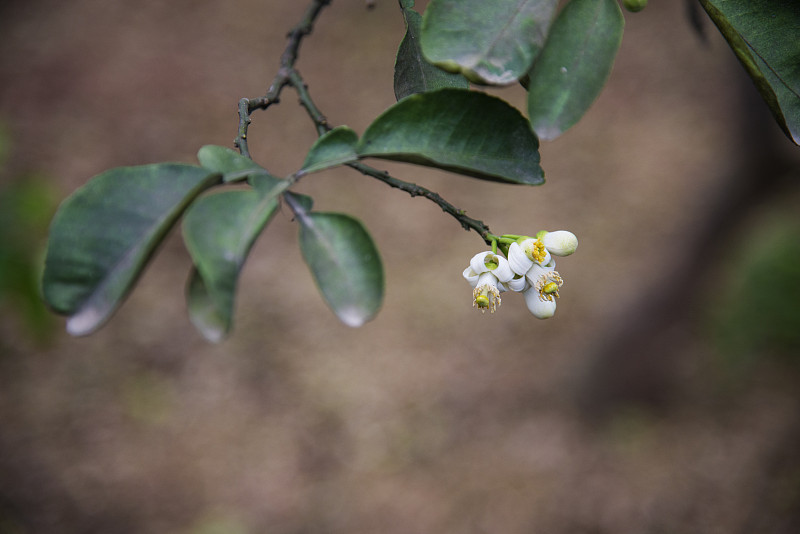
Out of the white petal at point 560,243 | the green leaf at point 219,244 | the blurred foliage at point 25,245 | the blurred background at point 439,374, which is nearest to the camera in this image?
the green leaf at point 219,244

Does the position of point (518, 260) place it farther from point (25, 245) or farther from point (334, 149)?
point (25, 245)

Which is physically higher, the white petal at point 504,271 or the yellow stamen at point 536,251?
the yellow stamen at point 536,251

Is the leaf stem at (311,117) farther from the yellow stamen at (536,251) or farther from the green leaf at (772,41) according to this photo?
the green leaf at (772,41)

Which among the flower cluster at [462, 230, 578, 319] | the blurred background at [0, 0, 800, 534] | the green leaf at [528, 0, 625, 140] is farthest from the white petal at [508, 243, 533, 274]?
the blurred background at [0, 0, 800, 534]

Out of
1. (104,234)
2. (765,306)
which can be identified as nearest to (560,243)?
(104,234)

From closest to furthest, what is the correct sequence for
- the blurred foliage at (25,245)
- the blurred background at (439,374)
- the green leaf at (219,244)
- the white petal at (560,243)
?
1. the green leaf at (219,244)
2. the white petal at (560,243)
3. the blurred foliage at (25,245)
4. the blurred background at (439,374)

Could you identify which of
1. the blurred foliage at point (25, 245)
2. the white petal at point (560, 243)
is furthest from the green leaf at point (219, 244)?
the blurred foliage at point (25, 245)
